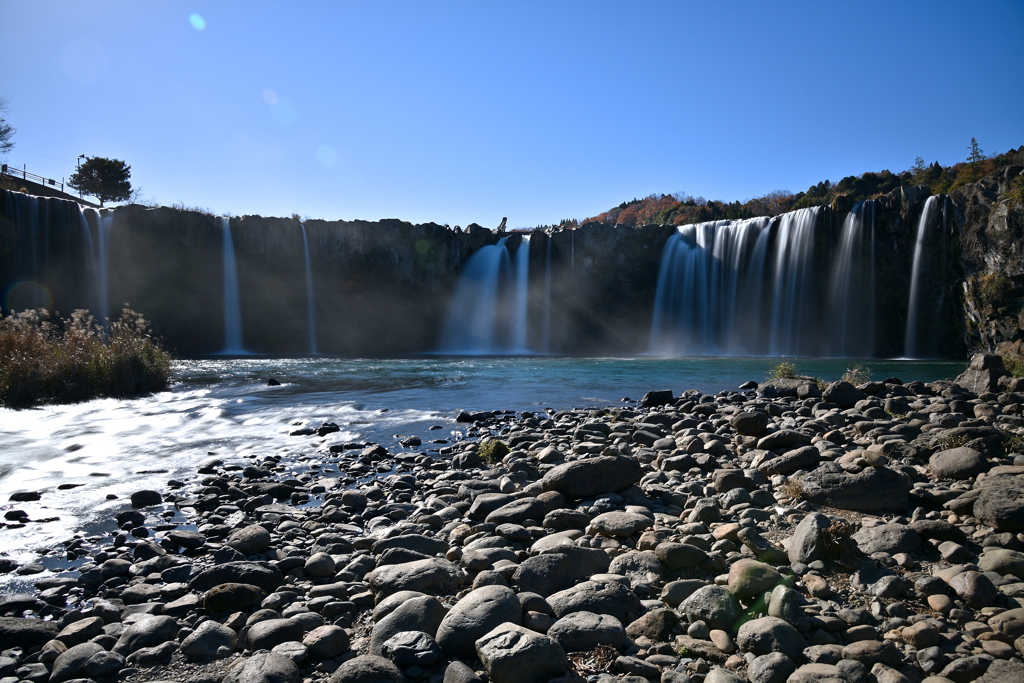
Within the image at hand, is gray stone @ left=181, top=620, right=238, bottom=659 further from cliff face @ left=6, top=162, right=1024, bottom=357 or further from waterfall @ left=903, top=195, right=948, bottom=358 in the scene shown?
waterfall @ left=903, top=195, right=948, bottom=358

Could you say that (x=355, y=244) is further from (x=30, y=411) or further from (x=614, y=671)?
(x=614, y=671)

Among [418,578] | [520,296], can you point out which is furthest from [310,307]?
[418,578]

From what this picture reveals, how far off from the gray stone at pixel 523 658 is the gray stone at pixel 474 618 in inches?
7.3

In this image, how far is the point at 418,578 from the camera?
4039mm

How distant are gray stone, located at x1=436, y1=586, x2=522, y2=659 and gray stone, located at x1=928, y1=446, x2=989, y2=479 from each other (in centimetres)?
471

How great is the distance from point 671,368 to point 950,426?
62.4 ft

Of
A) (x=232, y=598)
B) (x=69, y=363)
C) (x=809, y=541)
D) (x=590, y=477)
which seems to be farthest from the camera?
(x=69, y=363)

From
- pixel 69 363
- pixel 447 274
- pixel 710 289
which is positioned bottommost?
pixel 69 363

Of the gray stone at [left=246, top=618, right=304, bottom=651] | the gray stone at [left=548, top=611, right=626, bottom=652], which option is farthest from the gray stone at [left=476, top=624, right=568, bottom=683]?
the gray stone at [left=246, top=618, right=304, bottom=651]

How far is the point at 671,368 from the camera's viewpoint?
26688mm

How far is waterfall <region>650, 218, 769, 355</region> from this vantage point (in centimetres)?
4128

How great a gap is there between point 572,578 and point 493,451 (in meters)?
A: 4.38

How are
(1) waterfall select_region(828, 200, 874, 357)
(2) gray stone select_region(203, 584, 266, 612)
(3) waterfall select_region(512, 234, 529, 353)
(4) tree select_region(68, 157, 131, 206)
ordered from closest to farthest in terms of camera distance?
(2) gray stone select_region(203, 584, 266, 612)
(1) waterfall select_region(828, 200, 874, 357)
(3) waterfall select_region(512, 234, 529, 353)
(4) tree select_region(68, 157, 131, 206)

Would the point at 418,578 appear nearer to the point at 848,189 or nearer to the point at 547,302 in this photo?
the point at 547,302
